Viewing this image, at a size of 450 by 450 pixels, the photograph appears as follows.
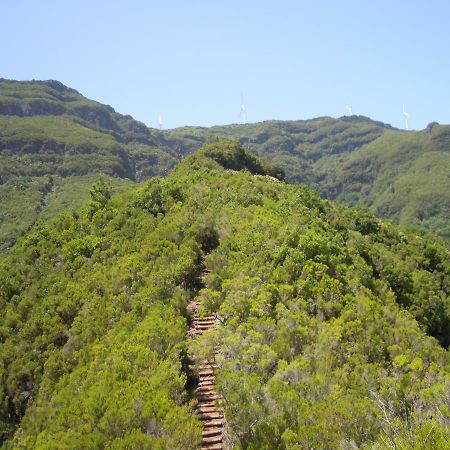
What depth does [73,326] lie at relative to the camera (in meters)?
21.5

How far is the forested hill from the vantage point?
424 inches

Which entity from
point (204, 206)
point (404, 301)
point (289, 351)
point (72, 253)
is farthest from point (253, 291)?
point (404, 301)

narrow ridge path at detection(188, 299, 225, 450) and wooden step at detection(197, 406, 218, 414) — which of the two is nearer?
narrow ridge path at detection(188, 299, 225, 450)

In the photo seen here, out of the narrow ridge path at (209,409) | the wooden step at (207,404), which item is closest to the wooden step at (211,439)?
the narrow ridge path at (209,409)

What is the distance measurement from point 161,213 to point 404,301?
19.5m

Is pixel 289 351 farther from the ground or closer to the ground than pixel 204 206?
closer to the ground

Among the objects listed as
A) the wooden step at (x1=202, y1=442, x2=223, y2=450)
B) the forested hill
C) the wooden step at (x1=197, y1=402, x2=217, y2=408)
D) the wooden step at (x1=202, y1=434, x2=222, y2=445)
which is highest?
the forested hill

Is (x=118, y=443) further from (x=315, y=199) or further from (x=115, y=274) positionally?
(x=315, y=199)

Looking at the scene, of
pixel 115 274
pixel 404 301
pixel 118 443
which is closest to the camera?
pixel 118 443

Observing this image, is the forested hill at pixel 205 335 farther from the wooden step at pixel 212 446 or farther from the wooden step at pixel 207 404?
the wooden step at pixel 212 446

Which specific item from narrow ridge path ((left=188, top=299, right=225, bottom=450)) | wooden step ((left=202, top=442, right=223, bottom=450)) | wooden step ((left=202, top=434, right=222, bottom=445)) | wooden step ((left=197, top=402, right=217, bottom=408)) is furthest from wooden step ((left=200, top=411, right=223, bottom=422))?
wooden step ((left=202, top=442, right=223, bottom=450))

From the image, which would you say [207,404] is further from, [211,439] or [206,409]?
[211,439]

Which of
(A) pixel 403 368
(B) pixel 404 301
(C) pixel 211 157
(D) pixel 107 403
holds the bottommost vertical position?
(B) pixel 404 301

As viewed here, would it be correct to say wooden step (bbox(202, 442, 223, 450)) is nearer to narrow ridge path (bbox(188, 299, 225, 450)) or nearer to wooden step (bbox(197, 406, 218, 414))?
narrow ridge path (bbox(188, 299, 225, 450))
